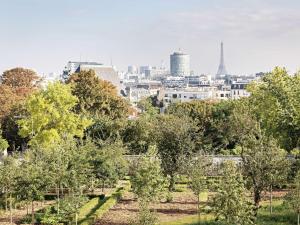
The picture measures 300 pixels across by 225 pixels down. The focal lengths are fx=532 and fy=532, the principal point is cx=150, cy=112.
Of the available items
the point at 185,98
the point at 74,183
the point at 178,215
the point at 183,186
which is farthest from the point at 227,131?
the point at 185,98

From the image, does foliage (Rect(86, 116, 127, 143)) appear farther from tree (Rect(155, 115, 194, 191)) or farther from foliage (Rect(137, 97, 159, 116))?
tree (Rect(155, 115, 194, 191))

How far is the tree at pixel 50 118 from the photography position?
43.2m

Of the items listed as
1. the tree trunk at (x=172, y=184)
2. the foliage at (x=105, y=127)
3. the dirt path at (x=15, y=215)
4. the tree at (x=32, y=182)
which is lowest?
the dirt path at (x=15, y=215)

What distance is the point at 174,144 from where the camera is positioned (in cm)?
3422

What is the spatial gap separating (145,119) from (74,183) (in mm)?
29274

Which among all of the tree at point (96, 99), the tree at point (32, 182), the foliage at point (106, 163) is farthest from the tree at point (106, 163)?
the tree at point (96, 99)

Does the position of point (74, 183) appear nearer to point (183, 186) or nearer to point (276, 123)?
point (183, 186)

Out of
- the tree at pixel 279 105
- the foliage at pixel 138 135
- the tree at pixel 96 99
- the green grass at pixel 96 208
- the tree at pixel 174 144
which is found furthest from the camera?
the tree at pixel 96 99

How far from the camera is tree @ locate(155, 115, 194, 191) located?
112ft

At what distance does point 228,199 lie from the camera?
21.5 m

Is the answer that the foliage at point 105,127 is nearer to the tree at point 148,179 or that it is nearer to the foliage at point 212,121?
the foliage at point 212,121

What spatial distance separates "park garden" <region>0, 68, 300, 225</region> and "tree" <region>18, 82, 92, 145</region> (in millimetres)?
85

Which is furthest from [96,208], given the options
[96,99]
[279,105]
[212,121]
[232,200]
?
[96,99]

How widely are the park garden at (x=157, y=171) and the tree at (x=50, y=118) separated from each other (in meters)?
0.08
